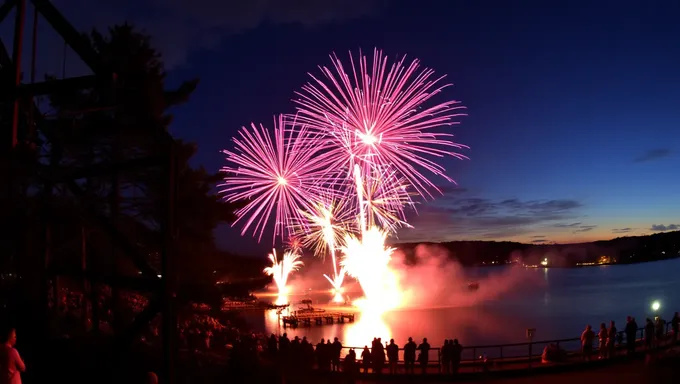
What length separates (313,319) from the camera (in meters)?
55.2

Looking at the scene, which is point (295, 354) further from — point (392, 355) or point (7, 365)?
point (7, 365)

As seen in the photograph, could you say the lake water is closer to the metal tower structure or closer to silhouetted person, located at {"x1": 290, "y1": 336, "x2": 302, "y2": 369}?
silhouetted person, located at {"x1": 290, "y1": 336, "x2": 302, "y2": 369}

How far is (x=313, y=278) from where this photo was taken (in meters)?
159

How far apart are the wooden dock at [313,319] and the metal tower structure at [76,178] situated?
44.8 m

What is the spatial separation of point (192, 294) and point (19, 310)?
2625mm

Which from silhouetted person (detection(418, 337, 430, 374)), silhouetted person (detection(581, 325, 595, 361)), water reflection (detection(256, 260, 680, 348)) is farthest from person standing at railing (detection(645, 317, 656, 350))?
water reflection (detection(256, 260, 680, 348))

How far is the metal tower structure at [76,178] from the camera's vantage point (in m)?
7.59

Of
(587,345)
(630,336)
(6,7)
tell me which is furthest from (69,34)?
(630,336)

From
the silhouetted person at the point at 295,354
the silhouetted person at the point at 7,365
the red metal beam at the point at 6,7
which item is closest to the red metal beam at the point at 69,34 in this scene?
the red metal beam at the point at 6,7

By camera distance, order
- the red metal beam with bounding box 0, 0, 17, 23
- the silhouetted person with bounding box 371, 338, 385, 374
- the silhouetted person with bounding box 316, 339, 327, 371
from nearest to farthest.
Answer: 1. the red metal beam with bounding box 0, 0, 17, 23
2. the silhouetted person with bounding box 371, 338, 385, 374
3. the silhouetted person with bounding box 316, 339, 327, 371

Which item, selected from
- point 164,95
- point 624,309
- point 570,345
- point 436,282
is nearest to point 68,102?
point 164,95

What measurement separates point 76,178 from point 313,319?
48058 mm

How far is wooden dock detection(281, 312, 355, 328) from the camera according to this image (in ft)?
175

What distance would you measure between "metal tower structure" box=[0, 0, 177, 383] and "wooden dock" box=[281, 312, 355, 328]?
147 ft
